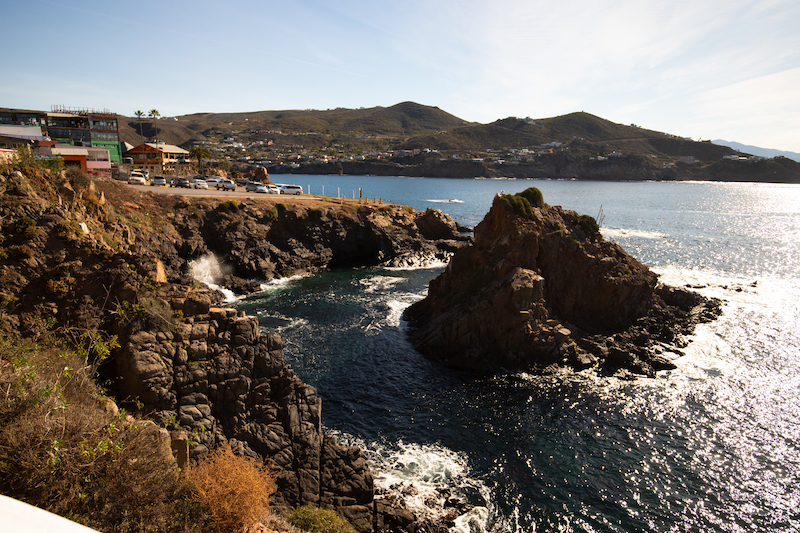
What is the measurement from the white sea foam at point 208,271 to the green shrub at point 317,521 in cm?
3126

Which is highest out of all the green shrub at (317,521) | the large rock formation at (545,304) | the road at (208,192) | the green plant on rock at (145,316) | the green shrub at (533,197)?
the green shrub at (533,197)

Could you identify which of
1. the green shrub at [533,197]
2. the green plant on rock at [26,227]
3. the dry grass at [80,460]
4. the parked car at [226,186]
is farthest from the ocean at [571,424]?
the parked car at [226,186]

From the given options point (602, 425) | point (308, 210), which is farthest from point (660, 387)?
point (308, 210)

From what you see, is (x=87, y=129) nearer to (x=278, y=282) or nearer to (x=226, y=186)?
(x=226, y=186)

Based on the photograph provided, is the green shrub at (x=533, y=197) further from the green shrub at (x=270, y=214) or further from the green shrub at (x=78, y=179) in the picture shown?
the green shrub at (x=270, y=214)

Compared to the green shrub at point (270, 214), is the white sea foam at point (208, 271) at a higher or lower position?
lower

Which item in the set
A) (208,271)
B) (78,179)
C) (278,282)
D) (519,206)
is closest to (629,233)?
(519,206)

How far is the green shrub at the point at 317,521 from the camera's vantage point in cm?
1402

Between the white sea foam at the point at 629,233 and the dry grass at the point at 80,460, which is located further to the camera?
the white sea foam at the point at 629,233

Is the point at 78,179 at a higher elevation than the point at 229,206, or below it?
higher

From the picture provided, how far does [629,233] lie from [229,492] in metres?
87.5

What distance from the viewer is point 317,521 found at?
14258 millimetres

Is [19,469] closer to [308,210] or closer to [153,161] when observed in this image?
[308,210]

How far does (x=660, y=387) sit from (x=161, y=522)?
28.2 meters
